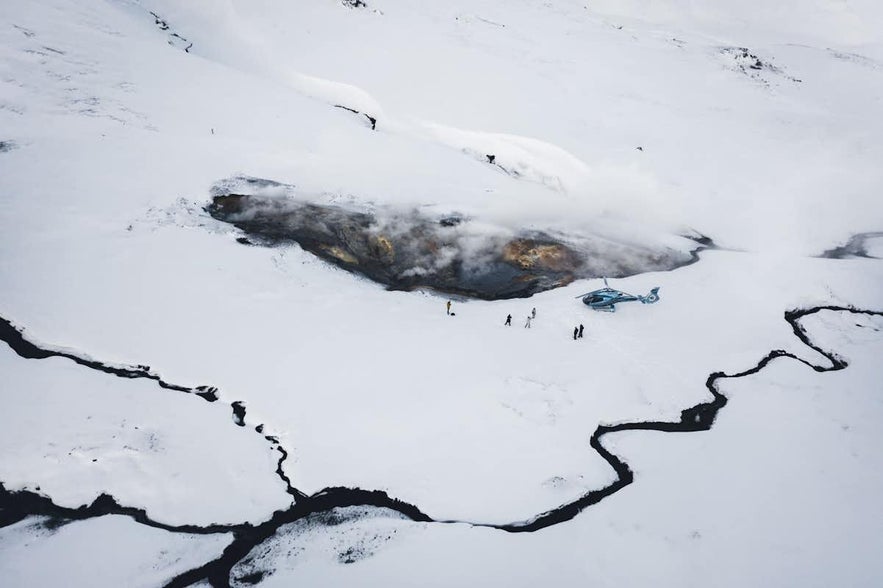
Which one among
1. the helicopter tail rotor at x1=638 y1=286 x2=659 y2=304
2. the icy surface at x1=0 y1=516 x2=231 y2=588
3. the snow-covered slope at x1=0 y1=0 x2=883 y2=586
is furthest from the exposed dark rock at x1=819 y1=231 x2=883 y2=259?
the icy surface at x1=0 y1=516 x2=231 y2=588

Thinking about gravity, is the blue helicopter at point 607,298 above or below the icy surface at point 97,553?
above

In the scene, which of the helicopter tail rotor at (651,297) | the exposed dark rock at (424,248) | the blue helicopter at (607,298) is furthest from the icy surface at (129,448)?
the helicopter tail rotor at (651,297)

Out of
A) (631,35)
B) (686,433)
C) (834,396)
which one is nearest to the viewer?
(686,433)

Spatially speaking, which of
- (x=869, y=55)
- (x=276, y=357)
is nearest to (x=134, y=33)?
(x=276, y=357)

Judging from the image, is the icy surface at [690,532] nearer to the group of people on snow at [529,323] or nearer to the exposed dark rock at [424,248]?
the group of people on snow at [529,323]

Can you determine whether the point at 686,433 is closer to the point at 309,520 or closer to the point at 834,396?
the point at 834,396
